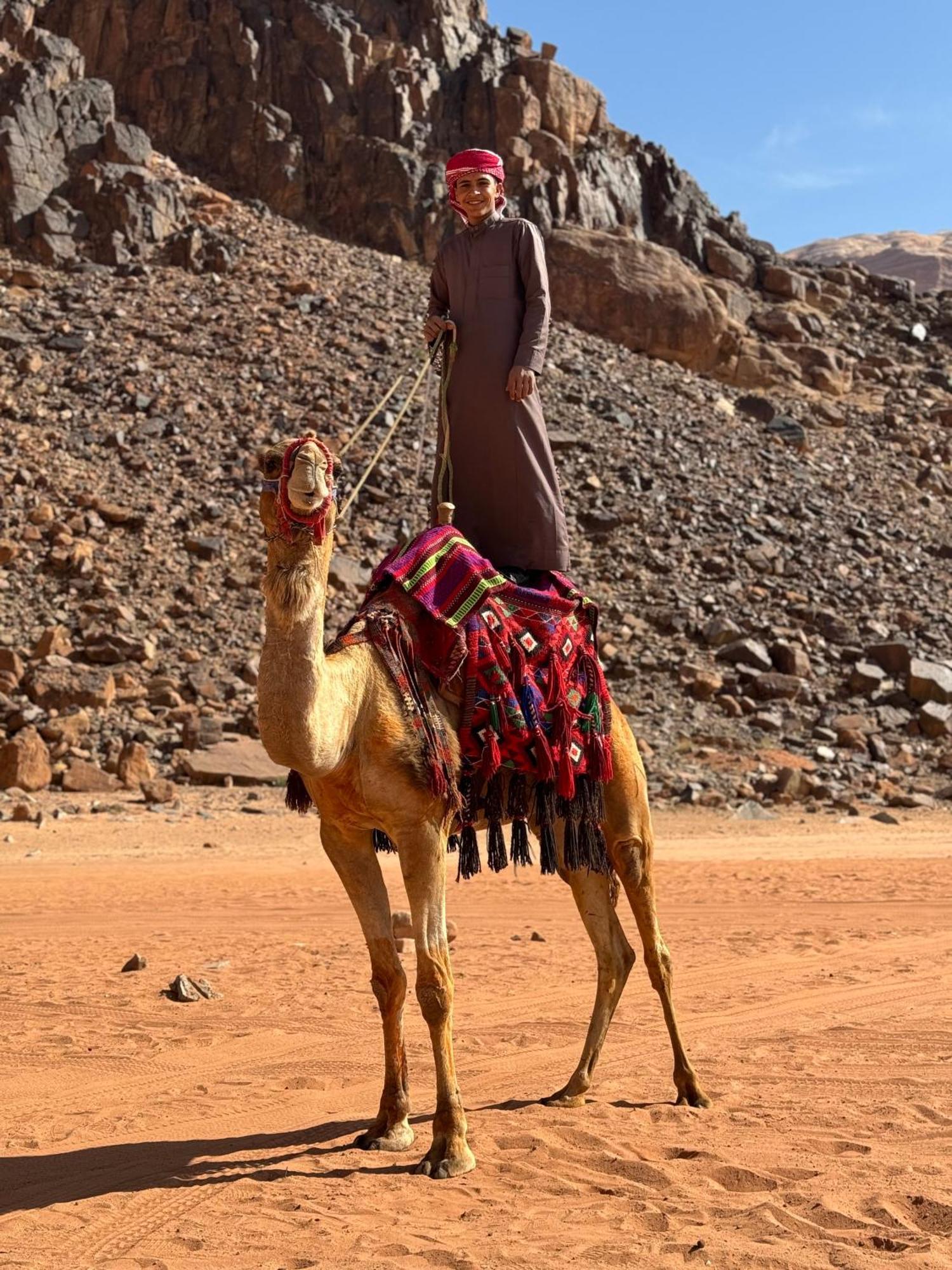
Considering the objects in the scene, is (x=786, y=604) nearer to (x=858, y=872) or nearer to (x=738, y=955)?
(x=858, y=872)

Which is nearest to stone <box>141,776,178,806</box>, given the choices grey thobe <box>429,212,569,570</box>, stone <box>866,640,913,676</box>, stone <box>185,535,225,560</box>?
stone <box>185,535,225,560</box>

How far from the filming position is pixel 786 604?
1340 inches

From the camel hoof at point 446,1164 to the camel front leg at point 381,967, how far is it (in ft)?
1.48

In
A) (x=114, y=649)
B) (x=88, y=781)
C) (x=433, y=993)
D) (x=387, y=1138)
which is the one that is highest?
(x=114, y=649)

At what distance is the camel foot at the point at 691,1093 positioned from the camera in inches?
283

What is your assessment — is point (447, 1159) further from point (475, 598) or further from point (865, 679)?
point (865, 679)

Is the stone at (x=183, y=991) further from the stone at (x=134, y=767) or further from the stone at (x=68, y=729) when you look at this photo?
the stone at (x=68, y=729)

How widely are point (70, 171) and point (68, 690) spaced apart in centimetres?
3085

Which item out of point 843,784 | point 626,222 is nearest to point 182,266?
point 626,222

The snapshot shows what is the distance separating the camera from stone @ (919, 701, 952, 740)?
28.8 meters

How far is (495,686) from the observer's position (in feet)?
22.0

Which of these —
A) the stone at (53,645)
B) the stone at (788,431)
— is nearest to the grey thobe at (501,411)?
the stone at (53,645)

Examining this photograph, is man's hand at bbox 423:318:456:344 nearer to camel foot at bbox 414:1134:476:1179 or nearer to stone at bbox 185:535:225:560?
camel foot at bbox 414:1134:476:1179

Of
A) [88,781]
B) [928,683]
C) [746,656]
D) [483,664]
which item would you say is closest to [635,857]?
[483,664]
